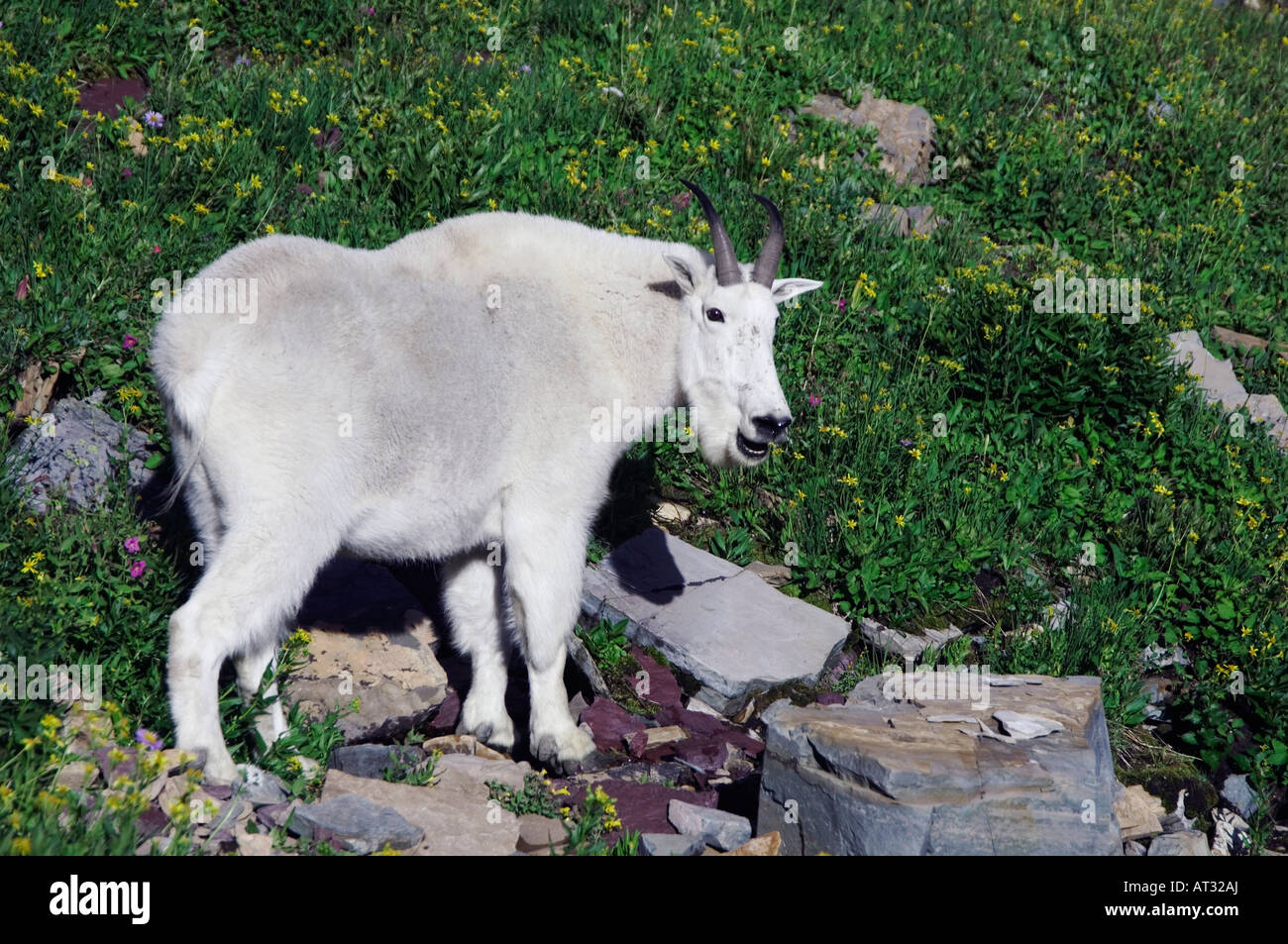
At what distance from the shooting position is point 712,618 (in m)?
6.70

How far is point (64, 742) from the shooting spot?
4062mm

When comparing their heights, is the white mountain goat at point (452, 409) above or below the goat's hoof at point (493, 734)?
above

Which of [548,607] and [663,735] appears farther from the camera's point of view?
[663,735]

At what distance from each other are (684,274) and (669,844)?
2741 millimetres

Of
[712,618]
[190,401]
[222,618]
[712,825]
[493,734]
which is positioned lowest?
[493,734]

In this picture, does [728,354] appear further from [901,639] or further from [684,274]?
[901,639]

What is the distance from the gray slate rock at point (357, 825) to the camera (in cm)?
418

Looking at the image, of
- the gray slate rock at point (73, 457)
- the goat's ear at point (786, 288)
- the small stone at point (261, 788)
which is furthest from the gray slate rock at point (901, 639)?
the gray slate rock at point (73, 457)

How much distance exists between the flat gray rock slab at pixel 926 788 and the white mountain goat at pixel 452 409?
4.47 feet

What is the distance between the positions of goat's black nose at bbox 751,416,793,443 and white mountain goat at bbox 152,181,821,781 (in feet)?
0.03

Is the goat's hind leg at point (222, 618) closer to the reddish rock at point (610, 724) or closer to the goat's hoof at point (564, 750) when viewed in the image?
the goat's hoof at point (564, 750)

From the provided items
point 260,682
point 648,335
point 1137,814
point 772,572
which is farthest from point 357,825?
point 1137,814

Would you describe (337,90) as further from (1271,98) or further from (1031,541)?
(1271,98)

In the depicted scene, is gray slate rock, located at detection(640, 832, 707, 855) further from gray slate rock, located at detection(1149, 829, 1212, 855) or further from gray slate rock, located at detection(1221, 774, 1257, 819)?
gray slate rock, located at detection(1221, 774, 1257, 819)
